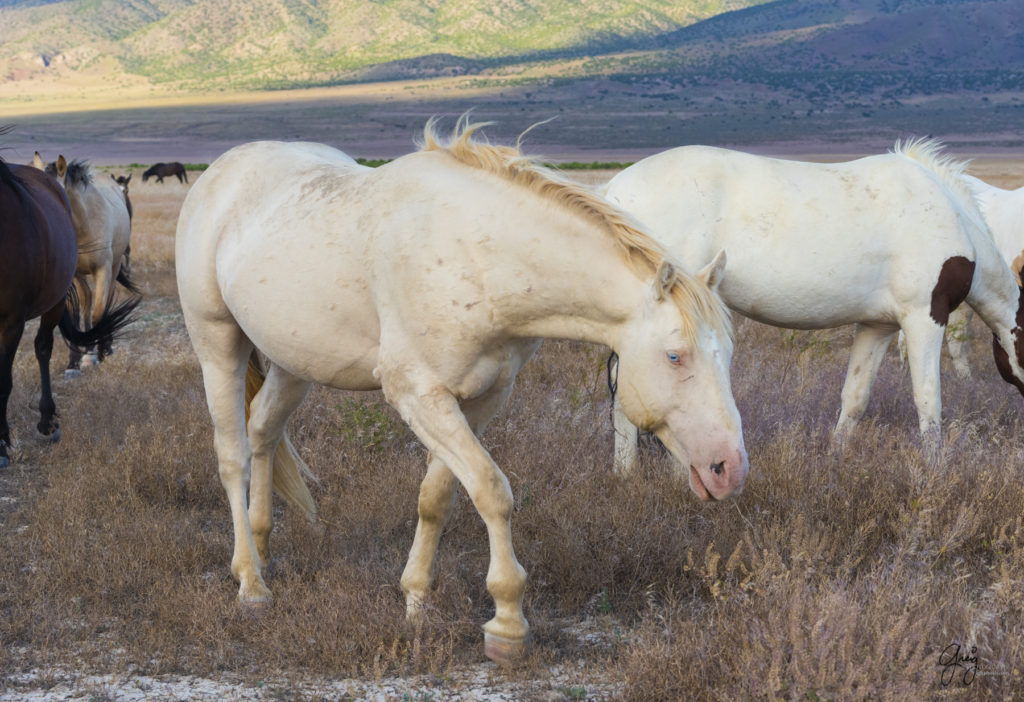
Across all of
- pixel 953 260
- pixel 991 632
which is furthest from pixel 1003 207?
pixel 991 632

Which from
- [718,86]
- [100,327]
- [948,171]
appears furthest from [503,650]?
[718,86]

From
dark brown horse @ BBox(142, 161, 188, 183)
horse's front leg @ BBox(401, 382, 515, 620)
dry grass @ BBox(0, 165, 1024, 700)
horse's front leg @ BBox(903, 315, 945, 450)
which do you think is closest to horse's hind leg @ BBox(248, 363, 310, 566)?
dry grass @ BBox(0, 165, 1024, 700)

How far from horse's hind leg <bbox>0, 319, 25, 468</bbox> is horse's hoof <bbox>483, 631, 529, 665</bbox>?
4.11 m

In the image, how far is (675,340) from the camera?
3.10 metres

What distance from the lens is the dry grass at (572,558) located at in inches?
126

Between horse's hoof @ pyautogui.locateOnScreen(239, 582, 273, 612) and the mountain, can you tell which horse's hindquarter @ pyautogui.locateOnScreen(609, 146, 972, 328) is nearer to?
horse's hoof @ pyautogui.locateOnScreen(239, 582, 273, 612)

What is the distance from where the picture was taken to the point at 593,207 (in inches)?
134

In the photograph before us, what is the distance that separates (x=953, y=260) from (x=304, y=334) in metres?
3.77

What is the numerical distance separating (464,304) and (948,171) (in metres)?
4.04

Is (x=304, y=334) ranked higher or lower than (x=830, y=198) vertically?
lower

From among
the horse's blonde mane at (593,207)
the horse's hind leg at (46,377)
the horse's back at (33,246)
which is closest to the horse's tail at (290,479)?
the horse's blonde mane at (593,207)

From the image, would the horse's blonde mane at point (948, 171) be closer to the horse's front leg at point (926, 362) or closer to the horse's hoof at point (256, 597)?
the horse's front leg at point (926, 362)

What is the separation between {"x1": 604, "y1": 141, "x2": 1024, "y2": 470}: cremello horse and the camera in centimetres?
564

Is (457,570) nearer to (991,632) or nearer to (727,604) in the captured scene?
(727,604)
